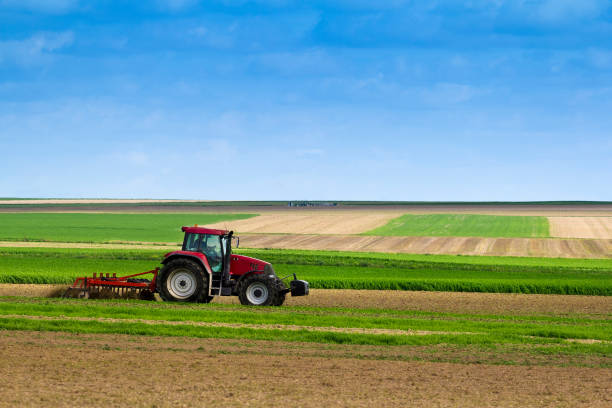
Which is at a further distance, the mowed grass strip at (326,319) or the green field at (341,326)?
the mowed grass strip at (326,319)

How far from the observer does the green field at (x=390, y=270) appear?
33188mm

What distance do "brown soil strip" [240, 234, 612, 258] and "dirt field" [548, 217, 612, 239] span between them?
5.64 m

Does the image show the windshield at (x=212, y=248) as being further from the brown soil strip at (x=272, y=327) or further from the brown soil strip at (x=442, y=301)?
the brown soil strip at (x=272, y=327)

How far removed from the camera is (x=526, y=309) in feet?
87.5

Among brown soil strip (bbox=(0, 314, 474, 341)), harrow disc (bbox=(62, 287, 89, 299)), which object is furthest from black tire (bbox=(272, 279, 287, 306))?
harrow disc (bbox=(62, 287, 89, 299))

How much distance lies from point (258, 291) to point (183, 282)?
2465 mm

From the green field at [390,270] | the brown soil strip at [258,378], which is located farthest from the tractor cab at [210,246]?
the green field at [390,270]

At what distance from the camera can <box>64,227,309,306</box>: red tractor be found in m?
24.4

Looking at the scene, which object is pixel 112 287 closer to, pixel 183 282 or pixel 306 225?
pixel 183 282

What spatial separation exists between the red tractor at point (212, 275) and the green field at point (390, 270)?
28.2 ft

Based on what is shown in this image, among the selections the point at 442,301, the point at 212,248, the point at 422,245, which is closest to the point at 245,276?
the point at 212,248

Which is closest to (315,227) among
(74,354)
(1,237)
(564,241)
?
(564,241)

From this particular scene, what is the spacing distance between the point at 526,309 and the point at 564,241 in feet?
Result: 132

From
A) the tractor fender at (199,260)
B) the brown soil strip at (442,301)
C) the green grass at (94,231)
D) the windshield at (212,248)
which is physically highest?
the green grass at (94,231)
